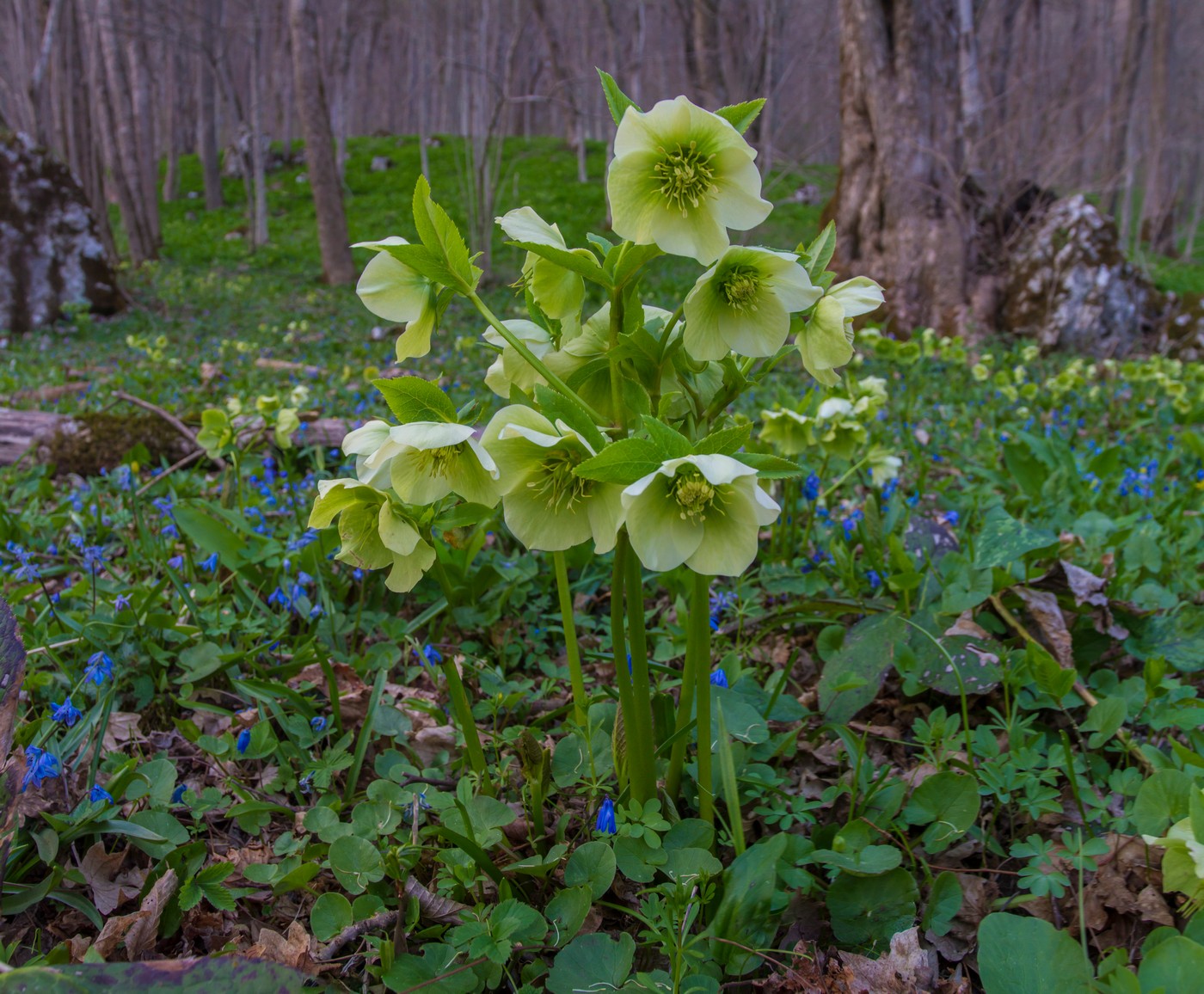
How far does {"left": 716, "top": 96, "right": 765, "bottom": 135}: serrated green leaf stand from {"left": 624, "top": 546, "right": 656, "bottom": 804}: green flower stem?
0.54 m

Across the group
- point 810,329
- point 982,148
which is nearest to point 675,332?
point 810,329

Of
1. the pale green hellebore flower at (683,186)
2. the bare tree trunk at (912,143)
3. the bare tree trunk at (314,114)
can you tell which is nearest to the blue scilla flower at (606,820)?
the pale green hellebore flower at (683,186)

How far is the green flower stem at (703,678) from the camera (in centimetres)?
101

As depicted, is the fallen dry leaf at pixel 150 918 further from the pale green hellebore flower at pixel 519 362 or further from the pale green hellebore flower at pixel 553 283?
the pale green hellebore flower at pixel 553 283

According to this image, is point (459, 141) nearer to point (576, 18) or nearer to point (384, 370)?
point (576, 18)

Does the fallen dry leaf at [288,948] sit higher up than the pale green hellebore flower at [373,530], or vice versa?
the pale green hellebore flower at [373,530]

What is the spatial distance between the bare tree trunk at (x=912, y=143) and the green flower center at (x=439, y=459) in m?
6.21

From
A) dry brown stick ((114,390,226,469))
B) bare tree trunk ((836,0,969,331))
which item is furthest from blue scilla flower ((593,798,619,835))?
bare tree trunk ((836,0,969,331))

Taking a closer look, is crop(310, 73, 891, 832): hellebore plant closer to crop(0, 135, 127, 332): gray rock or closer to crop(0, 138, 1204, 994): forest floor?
crop(0, 138, 1204, 994): forest floor

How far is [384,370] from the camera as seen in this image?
5.47 metres

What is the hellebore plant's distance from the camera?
33.5 inches

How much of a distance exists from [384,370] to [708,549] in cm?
496

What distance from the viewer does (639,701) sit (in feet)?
3.57

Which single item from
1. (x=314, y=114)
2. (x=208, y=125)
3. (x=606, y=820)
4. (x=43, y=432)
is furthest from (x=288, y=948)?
(x=208, y=125)
